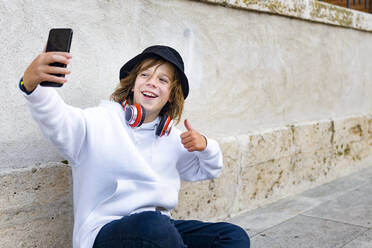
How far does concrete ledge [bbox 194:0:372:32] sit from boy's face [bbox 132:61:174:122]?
41.9 inches

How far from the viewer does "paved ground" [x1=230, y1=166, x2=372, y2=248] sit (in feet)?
9.36

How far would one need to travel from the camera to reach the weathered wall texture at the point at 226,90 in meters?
2.06

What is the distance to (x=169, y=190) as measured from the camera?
2117mm

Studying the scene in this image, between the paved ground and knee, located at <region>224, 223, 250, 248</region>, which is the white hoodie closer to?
knee, located at <region>224, 223, 250, 248</region>

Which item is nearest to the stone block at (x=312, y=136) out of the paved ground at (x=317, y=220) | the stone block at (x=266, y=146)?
the stone block at (x=266, y=146)

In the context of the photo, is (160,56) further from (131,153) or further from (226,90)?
(226,90)

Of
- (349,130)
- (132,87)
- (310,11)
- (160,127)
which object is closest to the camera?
(160,127)

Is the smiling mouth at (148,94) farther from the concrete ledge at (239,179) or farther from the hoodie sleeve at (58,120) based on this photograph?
the concrete ledge at (239,179)

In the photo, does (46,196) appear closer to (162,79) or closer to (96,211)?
(96,211)

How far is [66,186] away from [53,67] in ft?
2.84

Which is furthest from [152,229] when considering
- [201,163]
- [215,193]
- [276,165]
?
[276,165]

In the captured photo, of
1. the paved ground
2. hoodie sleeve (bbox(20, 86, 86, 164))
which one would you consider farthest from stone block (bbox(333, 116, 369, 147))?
hoodie sleeve (bbox(20, 86, 86, 164))

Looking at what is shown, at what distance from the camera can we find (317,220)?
3281 millimetres

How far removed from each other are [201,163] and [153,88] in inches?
19.4
